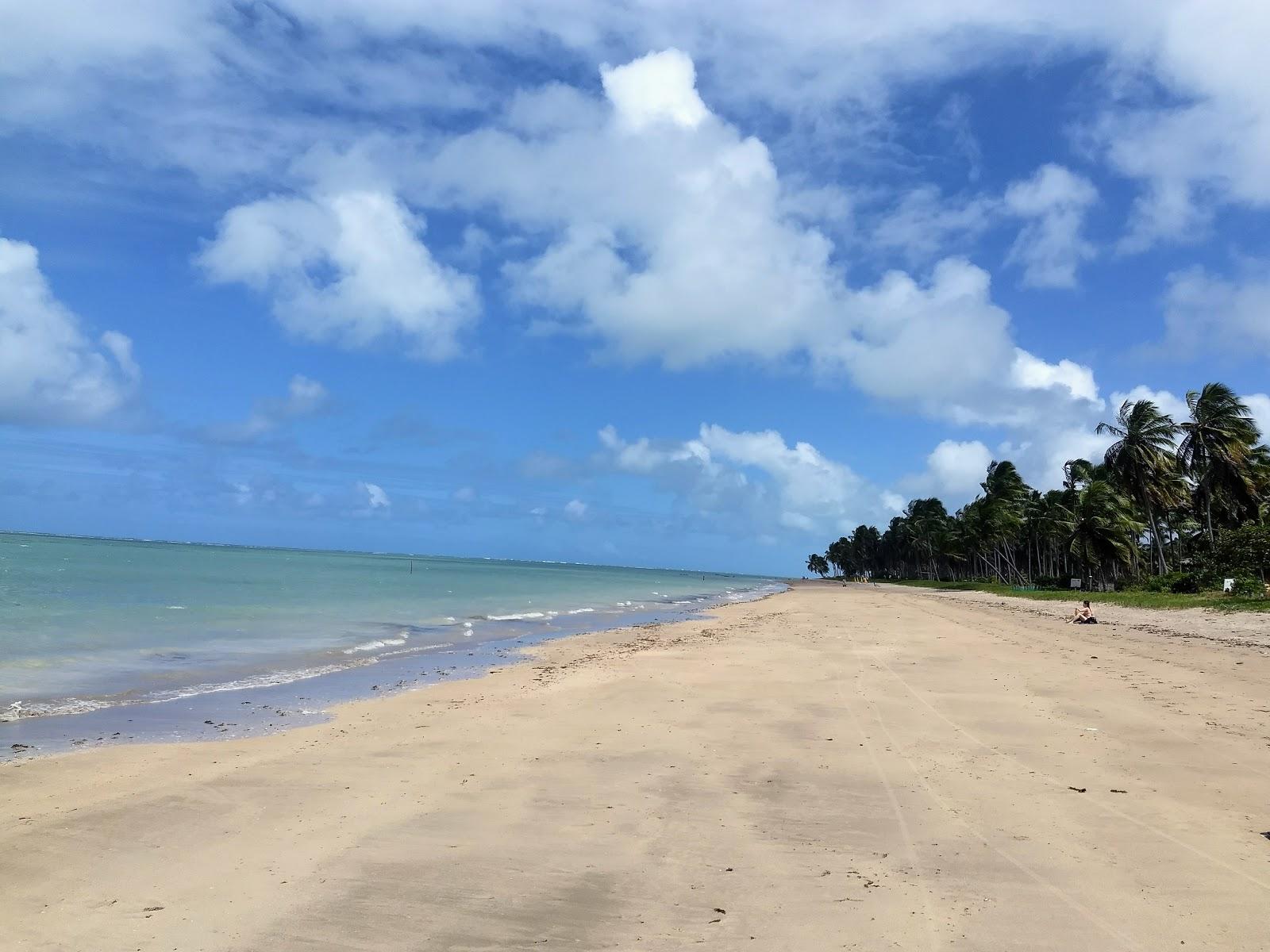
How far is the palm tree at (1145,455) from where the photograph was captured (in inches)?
1984

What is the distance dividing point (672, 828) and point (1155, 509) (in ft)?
204

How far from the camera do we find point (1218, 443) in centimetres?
4653

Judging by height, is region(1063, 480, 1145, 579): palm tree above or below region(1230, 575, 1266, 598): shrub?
above

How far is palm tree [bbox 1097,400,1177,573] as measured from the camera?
5041 centimetres

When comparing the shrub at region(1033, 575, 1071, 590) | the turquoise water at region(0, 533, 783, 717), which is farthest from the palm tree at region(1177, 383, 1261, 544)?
the turquoise water at region(0, 533, 783, 717)

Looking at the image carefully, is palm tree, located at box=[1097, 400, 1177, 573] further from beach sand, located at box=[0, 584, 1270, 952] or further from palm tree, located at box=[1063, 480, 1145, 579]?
beach sand, located at box=[0, 584, 1270, 952]

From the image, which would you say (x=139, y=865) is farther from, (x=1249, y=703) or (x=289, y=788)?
(x=1249, y=703)

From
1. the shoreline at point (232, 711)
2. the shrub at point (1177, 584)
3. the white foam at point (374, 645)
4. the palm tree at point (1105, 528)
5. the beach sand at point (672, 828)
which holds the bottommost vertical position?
the white foam at point (374, 645)

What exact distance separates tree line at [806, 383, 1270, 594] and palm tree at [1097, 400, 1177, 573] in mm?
64

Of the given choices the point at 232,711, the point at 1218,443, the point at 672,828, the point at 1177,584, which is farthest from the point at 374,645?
the point at 1218,443

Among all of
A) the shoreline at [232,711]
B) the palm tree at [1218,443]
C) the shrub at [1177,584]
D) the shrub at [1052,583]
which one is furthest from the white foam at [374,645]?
the shrub at [1052,583]

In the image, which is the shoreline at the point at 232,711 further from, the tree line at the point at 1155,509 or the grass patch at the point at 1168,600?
the tree line at the point at 1155,509

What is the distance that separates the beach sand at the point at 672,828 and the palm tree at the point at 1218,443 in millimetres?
43260

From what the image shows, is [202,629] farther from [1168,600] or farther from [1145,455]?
[1145,455]
